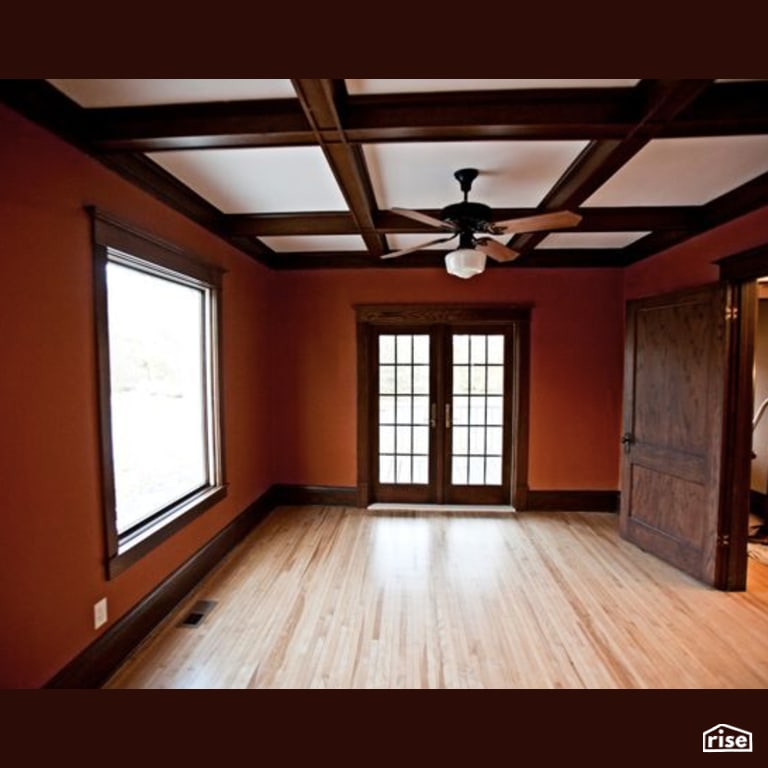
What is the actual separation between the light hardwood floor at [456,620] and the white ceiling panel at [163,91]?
2713 millimetres

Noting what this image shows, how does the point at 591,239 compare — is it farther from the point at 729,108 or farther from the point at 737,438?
the point at 729,108

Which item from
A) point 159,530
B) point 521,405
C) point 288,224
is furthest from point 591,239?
point 159,530

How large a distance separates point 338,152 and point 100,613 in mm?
2591

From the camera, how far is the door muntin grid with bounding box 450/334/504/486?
4.59 m

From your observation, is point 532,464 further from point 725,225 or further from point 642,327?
point 725,225

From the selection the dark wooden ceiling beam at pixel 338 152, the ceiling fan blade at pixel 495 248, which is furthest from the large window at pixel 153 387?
the ceiling fan blade at pixel 495 248

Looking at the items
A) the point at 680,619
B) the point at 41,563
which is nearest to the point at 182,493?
the point at 41,563

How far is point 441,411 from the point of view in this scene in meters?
4.63

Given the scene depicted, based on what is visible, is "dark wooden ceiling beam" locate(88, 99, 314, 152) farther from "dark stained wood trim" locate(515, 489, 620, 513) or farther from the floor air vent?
"dark stained wood trim" locate(515, 489, 620, 513)

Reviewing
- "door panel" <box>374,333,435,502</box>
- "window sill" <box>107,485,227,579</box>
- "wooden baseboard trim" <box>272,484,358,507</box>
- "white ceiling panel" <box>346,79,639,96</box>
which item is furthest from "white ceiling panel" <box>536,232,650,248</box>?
"window sill" <box>107,485,227,579</box>

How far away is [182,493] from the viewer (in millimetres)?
3051

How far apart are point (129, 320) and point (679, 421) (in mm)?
3937

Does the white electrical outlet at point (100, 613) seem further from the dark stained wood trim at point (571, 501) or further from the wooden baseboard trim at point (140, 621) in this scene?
the dark stained wood trim at point (571, 501)

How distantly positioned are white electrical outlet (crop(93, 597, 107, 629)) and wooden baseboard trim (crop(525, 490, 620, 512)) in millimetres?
3825
